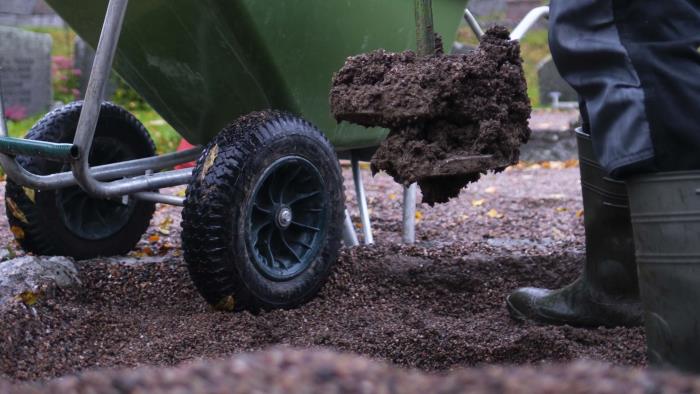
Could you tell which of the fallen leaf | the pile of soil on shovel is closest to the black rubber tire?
the pile of soil on shovel

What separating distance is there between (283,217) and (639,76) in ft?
3.43

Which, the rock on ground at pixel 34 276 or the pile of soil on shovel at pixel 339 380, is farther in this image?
the rock on ground at pixel 34 276

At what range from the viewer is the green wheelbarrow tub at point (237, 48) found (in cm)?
246

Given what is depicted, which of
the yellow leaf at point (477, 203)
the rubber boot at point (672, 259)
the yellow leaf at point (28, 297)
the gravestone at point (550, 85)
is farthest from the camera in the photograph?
the gravestone at point (550, 85)

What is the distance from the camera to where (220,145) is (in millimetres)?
2287

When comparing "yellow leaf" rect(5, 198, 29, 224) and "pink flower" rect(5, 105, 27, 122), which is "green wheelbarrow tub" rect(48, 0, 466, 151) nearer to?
"yellow leaf" rect(5, 198, 29, 224)

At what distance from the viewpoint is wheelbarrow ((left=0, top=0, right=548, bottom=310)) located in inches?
87.7

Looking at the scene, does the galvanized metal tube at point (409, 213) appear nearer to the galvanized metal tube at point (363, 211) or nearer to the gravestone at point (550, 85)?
the galvanized metal tube at point (363, 211)

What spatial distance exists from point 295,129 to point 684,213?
3.47 feet

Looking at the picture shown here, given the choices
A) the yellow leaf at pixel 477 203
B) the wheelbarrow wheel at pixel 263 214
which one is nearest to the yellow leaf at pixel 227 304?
the wheelbarrow wheel at pixel 263 214

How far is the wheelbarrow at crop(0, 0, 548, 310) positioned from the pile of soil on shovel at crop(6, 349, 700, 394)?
4.08 ft

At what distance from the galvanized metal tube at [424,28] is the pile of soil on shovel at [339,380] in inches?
50.9

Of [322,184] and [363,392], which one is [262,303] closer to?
[322,184]

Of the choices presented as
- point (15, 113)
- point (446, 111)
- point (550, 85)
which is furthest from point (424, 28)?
point (550, 85)
